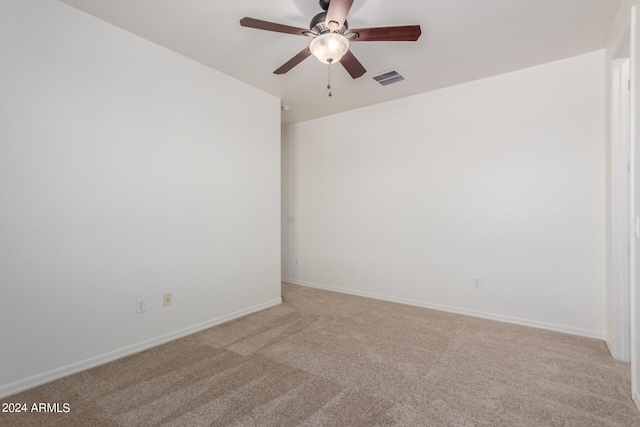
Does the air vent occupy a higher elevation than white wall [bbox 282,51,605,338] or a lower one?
higher

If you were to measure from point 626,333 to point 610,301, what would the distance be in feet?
0.89

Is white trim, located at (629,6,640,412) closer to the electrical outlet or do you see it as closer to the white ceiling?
the white ceiling

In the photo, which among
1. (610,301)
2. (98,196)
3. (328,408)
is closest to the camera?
(328,408)

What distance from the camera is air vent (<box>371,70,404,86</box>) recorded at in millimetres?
3059

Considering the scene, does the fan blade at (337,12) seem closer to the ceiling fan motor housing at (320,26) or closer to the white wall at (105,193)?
the ceiling fan motor housing at (320,26)

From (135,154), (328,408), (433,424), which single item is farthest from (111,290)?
(433,424)

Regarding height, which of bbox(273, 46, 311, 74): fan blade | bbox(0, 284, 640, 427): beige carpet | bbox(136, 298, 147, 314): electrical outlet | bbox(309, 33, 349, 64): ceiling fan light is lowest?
bbox(0, 284, 640, 427): beige carpet

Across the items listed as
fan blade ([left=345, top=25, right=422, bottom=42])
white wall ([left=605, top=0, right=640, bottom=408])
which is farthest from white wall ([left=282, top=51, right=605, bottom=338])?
fan blade ([left=345, top=25, right=422, bottom=42])

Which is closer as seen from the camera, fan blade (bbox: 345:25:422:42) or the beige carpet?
the beige carpet

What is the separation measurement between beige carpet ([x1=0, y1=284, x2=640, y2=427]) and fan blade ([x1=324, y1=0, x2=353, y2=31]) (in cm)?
219

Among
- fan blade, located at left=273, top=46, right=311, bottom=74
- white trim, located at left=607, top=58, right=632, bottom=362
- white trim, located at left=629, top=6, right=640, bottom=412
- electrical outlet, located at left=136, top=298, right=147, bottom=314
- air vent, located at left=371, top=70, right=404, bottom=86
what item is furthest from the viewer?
air vent, located at left=371, top=70, right=404, bottom=86

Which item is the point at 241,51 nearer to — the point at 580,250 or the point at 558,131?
the point at 558,131

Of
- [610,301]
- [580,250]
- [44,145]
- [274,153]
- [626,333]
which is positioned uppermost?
[274,153]

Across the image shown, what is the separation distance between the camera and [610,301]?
7.91ft
